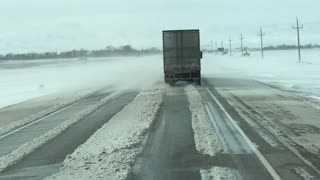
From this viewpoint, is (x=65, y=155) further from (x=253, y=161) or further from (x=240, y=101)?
(x=240, y=101)

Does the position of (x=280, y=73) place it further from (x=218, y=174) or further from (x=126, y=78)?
(x=218, y=174)

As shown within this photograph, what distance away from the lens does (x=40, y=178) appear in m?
8.48

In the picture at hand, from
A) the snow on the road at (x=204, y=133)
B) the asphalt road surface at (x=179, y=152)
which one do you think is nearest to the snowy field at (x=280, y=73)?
the snow on the road at (x=204, y=133)

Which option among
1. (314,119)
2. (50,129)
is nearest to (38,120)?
(50,129)

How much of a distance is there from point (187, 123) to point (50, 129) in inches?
145

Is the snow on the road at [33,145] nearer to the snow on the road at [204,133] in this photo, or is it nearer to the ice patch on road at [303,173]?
the snow on the road at [204,133]

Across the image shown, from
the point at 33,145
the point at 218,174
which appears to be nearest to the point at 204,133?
the point at 33,145

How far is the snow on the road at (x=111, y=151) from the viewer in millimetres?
8555

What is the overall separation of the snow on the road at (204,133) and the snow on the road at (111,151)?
117 cm

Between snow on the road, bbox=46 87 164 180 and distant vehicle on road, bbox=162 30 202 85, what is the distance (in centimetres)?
1665

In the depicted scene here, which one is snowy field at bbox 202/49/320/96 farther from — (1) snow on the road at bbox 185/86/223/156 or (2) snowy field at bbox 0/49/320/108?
(1) snow on the road at bbox 185/86/223/156

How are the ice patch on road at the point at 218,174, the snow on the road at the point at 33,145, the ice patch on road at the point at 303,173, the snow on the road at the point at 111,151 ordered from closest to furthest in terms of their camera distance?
the ice patch on road at the point at 303,173, the ice patch on road at the point at 218,174, the snow on the road at the point at 111,151, the snow on the road at the point at 33,145

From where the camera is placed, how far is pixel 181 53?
3350 cm

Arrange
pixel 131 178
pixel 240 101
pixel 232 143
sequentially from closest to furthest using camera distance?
pixel 131 178 → pixel 232 143 → pixel 240 101
